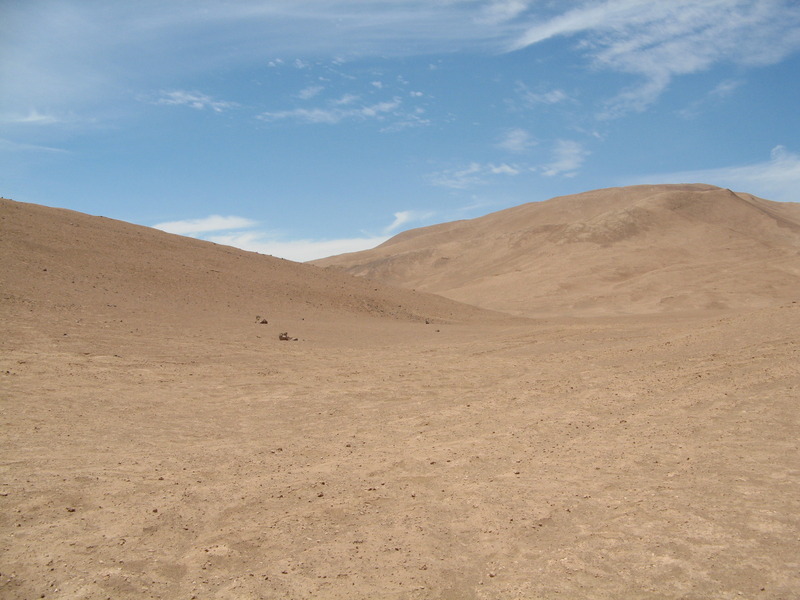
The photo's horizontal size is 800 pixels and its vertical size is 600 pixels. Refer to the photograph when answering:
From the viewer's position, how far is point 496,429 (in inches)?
348

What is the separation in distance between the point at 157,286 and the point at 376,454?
15.7 meters

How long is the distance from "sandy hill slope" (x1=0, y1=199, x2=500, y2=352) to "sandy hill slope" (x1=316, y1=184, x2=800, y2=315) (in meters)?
14.3

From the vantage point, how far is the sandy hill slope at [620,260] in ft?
128

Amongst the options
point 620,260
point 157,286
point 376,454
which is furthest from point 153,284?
point 620,260

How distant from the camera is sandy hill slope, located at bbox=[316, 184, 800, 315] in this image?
38906 mm

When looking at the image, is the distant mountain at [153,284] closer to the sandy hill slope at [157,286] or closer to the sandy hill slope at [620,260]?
the sandy hill slope at [157,286]

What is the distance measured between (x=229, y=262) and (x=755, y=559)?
79.8 feet

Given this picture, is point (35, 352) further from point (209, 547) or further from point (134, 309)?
point (209, 547)

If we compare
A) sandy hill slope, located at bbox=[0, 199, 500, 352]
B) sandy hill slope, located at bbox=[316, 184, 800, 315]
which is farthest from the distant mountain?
sandy hill slope, located at bbox=[316, 184, 800, 315]

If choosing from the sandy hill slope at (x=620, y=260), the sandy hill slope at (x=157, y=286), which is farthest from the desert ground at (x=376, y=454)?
the sandy hill slope at (x=620, y=260)

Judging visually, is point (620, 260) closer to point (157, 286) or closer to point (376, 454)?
point (157, 286)

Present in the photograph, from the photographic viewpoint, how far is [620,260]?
48062mm

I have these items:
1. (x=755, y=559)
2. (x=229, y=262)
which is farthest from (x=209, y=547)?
(x=229, y=262)

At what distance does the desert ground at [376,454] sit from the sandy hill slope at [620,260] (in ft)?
72.2
